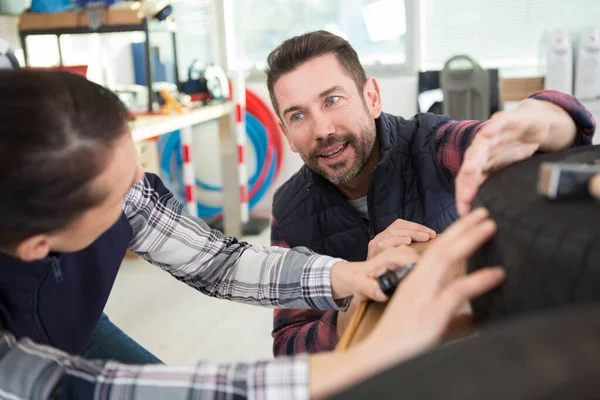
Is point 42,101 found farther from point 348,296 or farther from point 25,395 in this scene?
point 348,296

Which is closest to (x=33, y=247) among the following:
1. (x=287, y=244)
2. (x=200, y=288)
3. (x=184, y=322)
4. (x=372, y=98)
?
(x=200, y=288)

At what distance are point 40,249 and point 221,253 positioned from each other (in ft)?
1.29

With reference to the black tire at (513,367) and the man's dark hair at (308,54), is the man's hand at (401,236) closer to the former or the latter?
the black tire at (513,367)

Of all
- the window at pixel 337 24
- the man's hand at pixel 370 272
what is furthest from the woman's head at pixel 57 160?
the window at pixel 337 24

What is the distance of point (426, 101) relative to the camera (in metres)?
3.67

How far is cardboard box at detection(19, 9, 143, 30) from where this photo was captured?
2.87 metres

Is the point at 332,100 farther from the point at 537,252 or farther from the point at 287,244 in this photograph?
the point at 537,252

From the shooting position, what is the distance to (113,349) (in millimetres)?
1224

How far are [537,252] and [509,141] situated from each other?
0.32 m

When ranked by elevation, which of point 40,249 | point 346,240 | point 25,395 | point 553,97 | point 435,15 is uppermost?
point 435,15

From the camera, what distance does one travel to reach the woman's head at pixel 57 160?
65 cm

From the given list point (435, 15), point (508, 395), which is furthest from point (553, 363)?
point (435, 15)

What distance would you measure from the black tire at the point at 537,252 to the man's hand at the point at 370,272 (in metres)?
0.18

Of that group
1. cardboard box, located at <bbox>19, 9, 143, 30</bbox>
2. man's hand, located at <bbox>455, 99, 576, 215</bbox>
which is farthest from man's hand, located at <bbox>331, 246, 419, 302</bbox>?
cardboard box, located at <bbox>19, 9, 143, 30</bbox>
